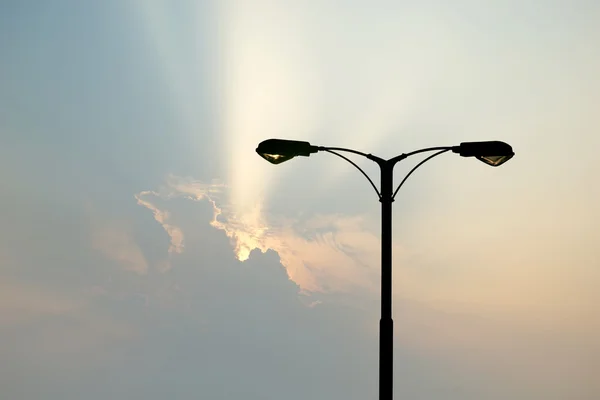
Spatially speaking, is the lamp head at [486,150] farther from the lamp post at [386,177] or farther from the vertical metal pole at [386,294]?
the vertical metal pole at [386,294]

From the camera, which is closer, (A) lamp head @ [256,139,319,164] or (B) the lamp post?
(B) the lamp post

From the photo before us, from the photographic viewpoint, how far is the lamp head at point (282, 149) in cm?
1265

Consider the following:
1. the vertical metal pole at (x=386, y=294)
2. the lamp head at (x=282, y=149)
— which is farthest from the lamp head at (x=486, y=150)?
the lamp head at (x=282, y=149)

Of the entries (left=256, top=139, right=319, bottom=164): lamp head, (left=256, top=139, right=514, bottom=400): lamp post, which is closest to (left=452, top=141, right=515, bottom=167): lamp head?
(left=256, top=139, right=514, bottom=400): lamp post

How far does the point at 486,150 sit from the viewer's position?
41.9 feet

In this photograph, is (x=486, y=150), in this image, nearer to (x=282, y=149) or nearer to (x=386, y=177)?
(x=386, y=177)

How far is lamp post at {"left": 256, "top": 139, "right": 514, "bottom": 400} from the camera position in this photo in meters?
11.0

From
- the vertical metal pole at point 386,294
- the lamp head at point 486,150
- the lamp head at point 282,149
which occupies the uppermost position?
the lamp head at point 486,150

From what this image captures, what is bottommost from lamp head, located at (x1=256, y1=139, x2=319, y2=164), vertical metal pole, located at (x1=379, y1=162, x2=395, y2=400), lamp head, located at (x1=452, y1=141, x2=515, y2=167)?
vertical metal pole, located at (x1=379, y1=162, x2=395, y2=400)

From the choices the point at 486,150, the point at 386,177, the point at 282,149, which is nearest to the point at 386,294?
the point at 386,177

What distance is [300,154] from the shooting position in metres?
12.9

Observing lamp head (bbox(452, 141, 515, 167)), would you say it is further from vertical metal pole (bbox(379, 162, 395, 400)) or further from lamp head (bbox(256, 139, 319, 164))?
lamp head (bbox(256, 139, 319, 164))

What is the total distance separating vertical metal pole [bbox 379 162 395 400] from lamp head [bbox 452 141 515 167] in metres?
1.52

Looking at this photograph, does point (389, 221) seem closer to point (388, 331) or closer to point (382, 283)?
point (382, 283)
